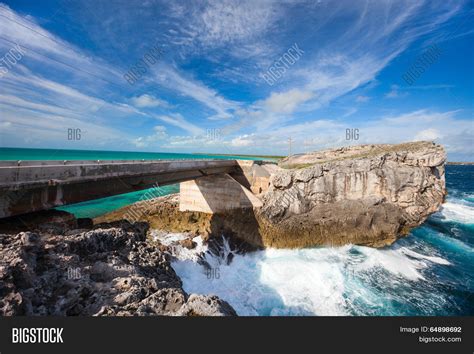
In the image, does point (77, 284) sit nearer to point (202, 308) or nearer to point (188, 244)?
point (202, 308)

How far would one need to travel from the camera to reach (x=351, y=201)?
67.5 feet

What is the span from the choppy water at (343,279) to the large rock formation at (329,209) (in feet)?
4.84

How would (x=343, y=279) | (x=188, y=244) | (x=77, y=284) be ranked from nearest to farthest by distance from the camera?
(x=77, y=284)
(x=343, y=279)
(x=188, y=244)

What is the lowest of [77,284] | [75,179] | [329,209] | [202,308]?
[329,209]

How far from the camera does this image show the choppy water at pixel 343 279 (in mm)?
11555

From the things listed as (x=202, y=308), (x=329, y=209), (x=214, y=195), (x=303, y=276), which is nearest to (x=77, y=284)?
(x=202, y=308)

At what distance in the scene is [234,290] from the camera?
13242 millimetres

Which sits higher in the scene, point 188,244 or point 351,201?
point 351,201


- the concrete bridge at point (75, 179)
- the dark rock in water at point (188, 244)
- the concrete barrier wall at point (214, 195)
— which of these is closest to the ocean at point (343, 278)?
the dark rock in water at point (188, 244)

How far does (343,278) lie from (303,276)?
109 inches

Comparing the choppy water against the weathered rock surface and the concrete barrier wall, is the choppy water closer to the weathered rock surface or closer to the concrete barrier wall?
the concrete barrier wall

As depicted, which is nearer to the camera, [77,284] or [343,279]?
[77,284]

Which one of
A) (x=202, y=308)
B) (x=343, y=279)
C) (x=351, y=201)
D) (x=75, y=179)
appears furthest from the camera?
(x=351, y=201)

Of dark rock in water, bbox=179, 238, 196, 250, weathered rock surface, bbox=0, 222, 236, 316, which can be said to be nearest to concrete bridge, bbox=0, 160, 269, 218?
weathered rock surface, bbox=0, 222, 236, 316
